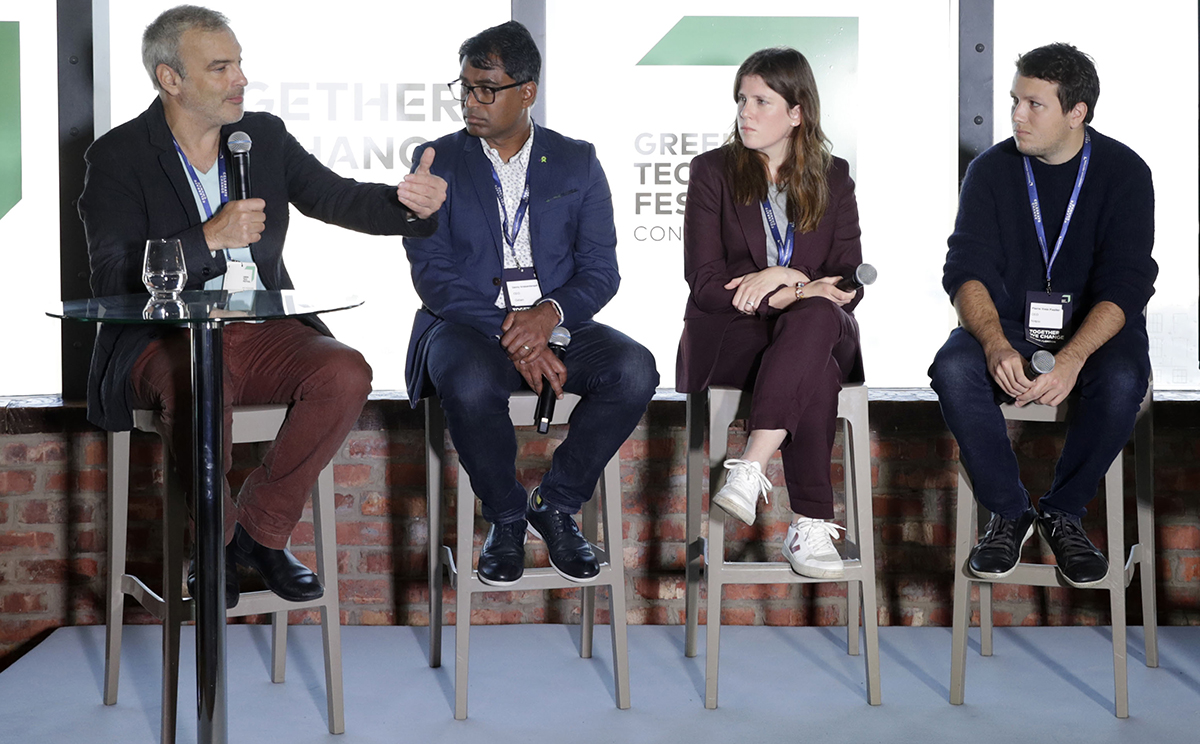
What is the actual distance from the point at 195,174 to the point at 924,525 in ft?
7.06

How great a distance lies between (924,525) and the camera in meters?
3.25

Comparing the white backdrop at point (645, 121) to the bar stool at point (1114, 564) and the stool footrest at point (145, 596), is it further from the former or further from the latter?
the stool footrest at point (145, 596)

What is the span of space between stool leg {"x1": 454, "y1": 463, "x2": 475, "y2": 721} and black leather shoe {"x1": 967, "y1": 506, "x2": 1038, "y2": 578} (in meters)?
1.14

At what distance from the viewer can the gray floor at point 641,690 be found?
249 centimetres

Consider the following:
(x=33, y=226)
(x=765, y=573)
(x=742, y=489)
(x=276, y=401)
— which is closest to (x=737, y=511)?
(x=742, y=489)

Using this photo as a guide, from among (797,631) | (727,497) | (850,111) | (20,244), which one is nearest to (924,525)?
(797,631)

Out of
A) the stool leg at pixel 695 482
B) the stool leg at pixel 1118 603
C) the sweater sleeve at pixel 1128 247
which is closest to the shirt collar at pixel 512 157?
the stool leg at pixel 695 482

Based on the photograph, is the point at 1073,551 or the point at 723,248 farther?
the point at 723,248

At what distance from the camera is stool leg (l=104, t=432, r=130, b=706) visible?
258cm

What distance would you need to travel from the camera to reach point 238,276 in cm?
250

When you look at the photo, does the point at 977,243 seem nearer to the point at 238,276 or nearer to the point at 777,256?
the point at 777,256

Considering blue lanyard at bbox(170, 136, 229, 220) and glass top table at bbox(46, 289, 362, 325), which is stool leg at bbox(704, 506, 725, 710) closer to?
glass top table at bbox(46, 289, 362, 325)

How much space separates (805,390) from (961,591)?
24.4 inches

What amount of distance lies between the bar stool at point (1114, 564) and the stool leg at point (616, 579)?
0.76 metres
